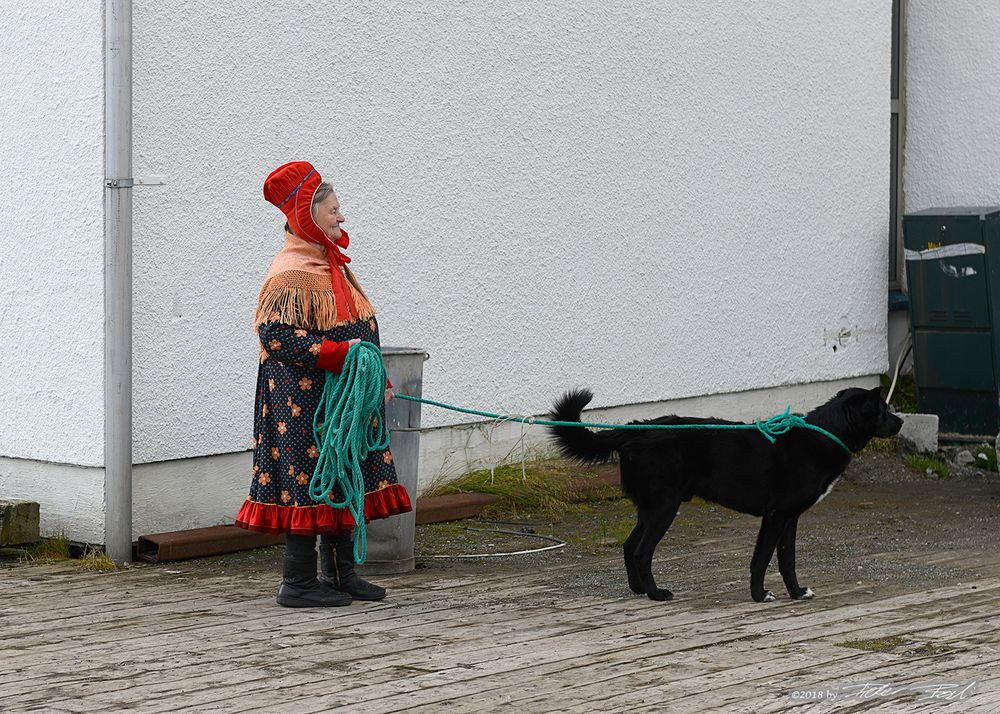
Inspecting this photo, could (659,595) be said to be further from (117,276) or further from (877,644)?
(117,276)

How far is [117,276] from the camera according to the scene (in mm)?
6594

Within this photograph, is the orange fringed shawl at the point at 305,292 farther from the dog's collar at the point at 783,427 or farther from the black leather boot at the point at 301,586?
the dog's collar at the point at 783,427

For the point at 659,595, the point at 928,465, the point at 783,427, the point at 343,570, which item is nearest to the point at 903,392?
the point at 928,465

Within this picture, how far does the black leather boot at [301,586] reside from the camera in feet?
19.0

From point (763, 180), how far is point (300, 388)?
5260 millimetres

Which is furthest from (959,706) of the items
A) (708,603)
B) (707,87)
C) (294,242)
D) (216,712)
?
(707,87)

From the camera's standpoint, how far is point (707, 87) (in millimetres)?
9641

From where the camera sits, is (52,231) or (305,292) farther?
(52,231)

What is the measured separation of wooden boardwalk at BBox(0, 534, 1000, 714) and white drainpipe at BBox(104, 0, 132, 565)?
1.12 feet

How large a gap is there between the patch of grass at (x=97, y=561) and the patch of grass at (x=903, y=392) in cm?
659

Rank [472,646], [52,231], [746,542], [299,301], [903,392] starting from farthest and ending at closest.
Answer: [903,392], [746,542], [52,231], [299,301], [472,646]

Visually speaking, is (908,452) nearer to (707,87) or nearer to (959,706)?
(707,87)

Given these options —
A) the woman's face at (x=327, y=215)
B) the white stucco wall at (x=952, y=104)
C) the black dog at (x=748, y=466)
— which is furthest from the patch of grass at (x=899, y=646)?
the white stucco wall at (x=952, y=104)

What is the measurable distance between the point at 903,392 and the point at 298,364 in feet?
22.7
